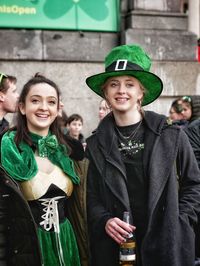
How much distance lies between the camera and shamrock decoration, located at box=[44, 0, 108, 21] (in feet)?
26.0

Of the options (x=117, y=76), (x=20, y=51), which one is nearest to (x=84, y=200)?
(x=117, y=76)

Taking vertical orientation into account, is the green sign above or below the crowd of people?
above

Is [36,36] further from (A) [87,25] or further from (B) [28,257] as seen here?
(B) [28,257]

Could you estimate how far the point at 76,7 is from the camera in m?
8.02

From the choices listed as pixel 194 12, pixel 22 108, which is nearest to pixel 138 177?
pixel 22 108

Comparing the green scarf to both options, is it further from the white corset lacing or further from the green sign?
the green sign

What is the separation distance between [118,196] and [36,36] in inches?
207

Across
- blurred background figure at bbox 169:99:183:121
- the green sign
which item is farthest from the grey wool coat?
the green sign

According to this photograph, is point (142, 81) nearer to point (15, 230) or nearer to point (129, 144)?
point (129, 144)

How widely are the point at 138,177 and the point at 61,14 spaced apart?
214 inches

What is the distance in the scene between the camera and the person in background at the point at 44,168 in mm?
3209

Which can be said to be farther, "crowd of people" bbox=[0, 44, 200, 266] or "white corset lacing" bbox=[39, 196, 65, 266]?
"white corset lacing" bbox=[39, 196, 65, 266]

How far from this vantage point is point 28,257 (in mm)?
2920

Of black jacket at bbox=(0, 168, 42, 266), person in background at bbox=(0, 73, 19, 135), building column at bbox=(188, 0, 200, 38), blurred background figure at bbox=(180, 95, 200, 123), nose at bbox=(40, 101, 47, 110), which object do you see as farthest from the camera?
building column at bbox=(188, 0, 200, 38)
